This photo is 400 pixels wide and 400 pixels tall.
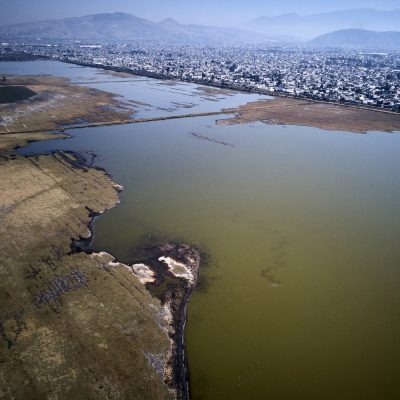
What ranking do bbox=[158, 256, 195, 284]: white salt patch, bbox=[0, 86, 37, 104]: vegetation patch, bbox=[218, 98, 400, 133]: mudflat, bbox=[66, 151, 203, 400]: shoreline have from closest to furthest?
bbox=[66, 151, 203, 400]: shoreline, bbox=[158, 256, 195, 284]: white salt patch, bbox=[218, 98, 400, 133]: mudflat, bbox=[0, 86, 37, 104]: vegetation patch

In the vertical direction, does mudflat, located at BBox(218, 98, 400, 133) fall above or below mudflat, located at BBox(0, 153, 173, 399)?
below

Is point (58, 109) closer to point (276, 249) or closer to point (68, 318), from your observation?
point (276, 249)

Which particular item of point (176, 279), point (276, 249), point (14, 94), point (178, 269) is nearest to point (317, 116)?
point (276, 249)

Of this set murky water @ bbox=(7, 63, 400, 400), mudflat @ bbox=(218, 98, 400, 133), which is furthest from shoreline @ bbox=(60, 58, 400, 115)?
murky water @ bbox=(7, 63, 400, 400)

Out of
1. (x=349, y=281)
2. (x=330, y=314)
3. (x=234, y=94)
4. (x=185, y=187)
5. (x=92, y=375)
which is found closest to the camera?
(x=92, y=375)

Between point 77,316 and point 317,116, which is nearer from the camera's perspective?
point 77,316

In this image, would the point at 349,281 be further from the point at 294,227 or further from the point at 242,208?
the point at 242,208

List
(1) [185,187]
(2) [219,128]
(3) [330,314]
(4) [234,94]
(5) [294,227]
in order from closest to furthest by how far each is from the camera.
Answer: (3) [330,314] < (5) [294,227] < (1) [185,187] < (2) [219,128] < (4) [234,94]

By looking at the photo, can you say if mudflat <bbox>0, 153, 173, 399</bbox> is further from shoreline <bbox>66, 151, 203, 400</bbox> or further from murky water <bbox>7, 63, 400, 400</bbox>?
murky water <bbox>7, 63, 400, 400</bbox>

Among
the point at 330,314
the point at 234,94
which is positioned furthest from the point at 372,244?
the point at 234,94
